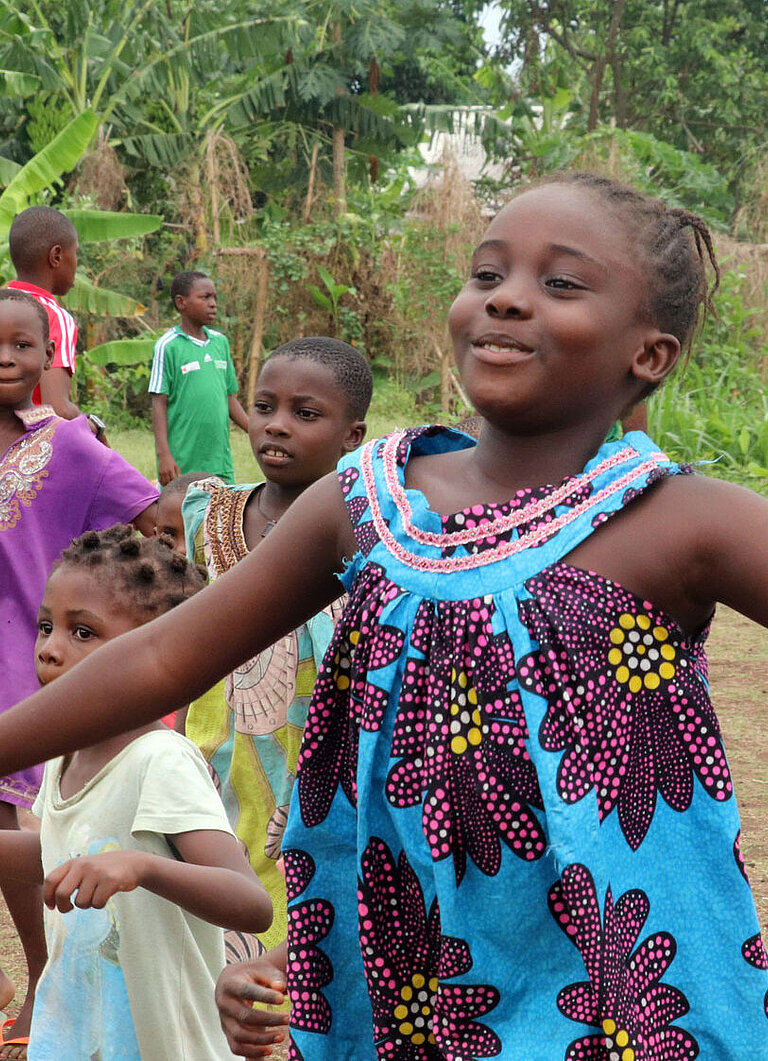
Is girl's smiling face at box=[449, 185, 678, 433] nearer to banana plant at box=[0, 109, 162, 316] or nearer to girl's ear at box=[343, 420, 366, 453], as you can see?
girl's ear at box=[343, 420, 366, 453]

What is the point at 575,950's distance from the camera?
144 centimetres

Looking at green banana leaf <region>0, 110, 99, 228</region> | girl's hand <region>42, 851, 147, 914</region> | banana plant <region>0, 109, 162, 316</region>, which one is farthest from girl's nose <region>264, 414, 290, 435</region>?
green banana leaf <region>0, 110, 99, 228</region>

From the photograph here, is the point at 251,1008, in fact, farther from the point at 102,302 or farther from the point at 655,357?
the point at 102,302

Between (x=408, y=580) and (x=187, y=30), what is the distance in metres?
17.2

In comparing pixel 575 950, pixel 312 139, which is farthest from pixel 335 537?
pixel 312 139

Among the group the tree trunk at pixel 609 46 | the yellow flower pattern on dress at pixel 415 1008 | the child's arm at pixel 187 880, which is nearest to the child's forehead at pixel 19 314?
the child's arm at pixel 187 880

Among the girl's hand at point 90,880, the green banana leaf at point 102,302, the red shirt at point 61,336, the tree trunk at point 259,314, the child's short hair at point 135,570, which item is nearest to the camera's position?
the girl's hand at point 90,880

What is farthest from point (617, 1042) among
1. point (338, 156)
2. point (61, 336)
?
point (338, 156)

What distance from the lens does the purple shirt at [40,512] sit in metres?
3.70

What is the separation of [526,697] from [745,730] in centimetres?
476

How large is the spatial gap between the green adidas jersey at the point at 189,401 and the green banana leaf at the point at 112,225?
16.9 feet

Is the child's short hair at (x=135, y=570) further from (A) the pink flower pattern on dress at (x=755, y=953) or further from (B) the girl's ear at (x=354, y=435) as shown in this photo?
(A) the pink flower pattern on dress at (x=755, y=953)

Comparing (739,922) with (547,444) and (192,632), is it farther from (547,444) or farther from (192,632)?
(192,632)

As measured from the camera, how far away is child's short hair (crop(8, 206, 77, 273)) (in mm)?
5902
